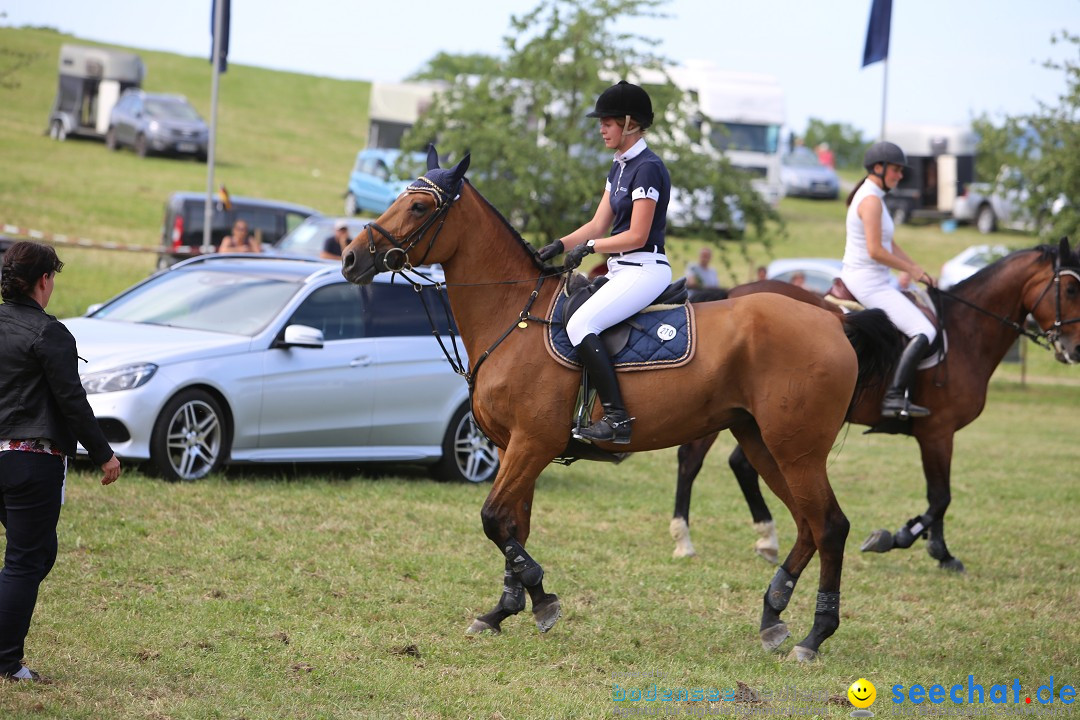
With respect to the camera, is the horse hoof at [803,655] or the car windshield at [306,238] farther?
the car windshield at [306,238]

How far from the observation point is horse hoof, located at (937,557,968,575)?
9203 mm

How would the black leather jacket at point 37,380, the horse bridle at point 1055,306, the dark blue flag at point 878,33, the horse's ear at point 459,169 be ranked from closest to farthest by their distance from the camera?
the black leather jacket at point 37,380 → the horse's ear at point 459,169 → the horse bridle at point 1055,306 → the dark blue flag at point 878,33

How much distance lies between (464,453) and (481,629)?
493 centimetres

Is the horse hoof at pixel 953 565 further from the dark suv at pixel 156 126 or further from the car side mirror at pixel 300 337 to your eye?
the dark suv at pixel 156 126

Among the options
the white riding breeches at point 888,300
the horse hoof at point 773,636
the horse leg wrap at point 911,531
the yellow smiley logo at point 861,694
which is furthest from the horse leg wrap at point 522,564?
the white riding breeches at point 888,300

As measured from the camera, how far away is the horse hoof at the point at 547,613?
6581mm

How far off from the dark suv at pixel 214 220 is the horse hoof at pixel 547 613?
1674cm

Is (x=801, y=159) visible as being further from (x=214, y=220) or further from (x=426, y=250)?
(x=426, y=250)

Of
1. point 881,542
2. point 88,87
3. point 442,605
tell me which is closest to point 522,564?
point 442,605

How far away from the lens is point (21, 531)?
16.5 ft

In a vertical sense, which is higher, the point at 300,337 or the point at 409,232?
the point at 409,232

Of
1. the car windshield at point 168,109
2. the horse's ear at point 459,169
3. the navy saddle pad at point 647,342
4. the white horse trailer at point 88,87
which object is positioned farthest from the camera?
the white horse trailer at point 88,87

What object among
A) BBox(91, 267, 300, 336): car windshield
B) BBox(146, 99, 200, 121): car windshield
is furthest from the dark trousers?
BBox(146, 99, 200, 121): car windshield

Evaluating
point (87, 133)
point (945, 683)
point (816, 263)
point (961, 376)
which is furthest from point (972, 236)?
point (945, 683)
